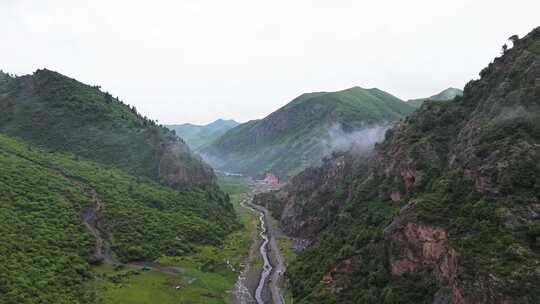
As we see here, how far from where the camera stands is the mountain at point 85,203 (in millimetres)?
91250

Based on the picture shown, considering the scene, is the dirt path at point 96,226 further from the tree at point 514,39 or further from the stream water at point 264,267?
the tree at point 514,39

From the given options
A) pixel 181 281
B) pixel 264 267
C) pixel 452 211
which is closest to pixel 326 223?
pixel 264 267

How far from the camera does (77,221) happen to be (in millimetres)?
117750

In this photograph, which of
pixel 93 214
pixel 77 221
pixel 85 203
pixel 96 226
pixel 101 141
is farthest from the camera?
pixel 101 141

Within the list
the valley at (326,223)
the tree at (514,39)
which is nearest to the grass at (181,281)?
the valley at (326,223)

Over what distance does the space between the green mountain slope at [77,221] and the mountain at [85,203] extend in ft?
0.86

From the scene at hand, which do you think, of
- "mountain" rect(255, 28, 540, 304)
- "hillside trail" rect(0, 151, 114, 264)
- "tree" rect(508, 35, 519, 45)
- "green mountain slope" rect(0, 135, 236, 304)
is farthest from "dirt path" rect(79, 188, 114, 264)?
"tree" rect(508, 35, 519, 45)

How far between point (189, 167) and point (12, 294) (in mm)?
118349

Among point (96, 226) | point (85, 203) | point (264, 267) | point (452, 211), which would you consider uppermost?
point (85, 203)

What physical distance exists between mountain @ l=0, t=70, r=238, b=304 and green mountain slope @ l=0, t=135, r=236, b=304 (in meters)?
0.26

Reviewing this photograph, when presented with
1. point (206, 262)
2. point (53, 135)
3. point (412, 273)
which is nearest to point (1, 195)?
point (206, 262)

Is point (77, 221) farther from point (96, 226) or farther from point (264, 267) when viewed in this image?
point (264, 267)

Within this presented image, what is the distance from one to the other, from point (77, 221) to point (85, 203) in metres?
11.1

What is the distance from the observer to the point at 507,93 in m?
80.9
